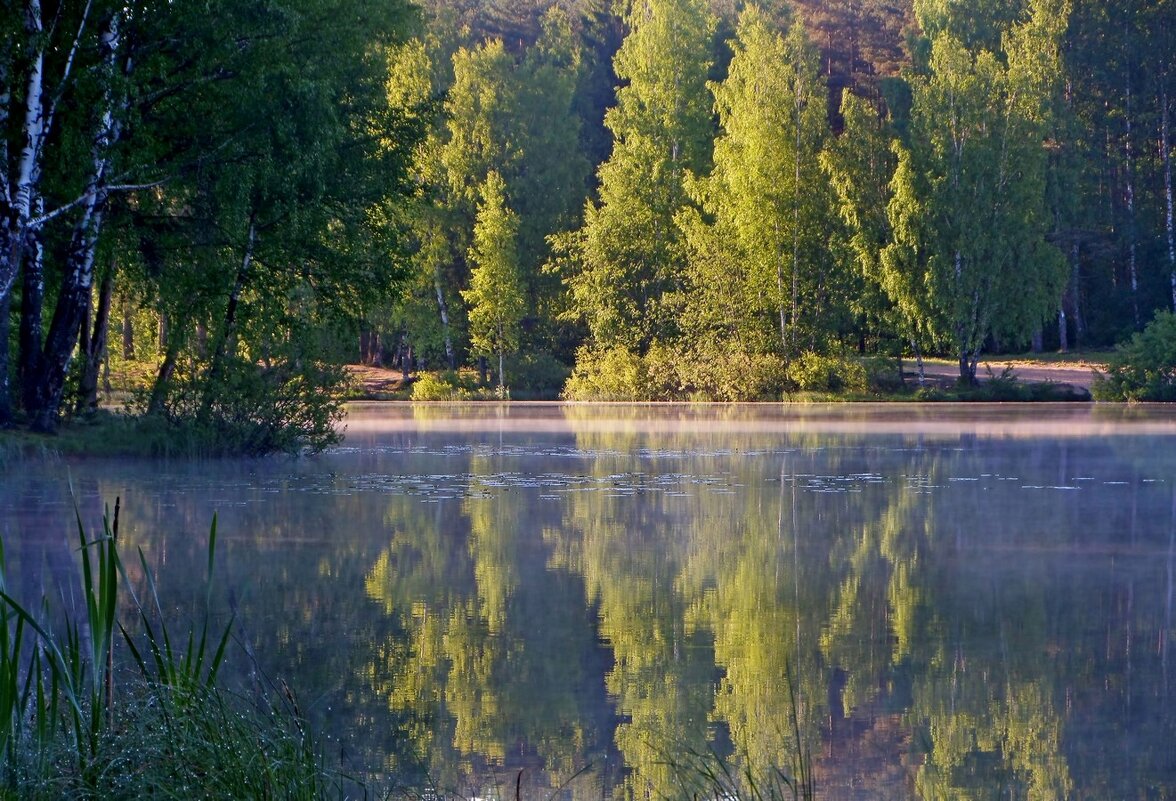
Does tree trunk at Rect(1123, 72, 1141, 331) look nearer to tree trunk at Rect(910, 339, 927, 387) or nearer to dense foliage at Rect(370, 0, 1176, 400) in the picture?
dense foliage at Rect(370, 0, 1176, 400)

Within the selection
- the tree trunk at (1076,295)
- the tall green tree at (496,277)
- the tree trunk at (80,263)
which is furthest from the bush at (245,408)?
the tree trunk at (1076,295)

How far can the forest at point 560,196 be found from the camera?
1770 centimetres

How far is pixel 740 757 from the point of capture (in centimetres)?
507

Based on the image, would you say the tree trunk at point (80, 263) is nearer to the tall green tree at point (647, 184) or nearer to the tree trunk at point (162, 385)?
the tree trunk at point (162, 385)

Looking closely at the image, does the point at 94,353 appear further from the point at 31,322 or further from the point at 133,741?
the point at 133,741

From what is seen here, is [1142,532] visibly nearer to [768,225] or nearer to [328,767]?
[328,767]

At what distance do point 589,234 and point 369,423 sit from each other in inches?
691

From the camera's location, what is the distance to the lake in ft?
17.0

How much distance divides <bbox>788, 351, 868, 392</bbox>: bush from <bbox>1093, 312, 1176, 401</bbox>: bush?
665 centimetres

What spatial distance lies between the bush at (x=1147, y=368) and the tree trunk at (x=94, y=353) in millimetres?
25280

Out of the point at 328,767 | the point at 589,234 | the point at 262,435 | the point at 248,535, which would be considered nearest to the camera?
the point at 328,767

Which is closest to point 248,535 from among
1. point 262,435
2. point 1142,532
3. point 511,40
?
point 1142,532

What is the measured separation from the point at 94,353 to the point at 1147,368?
2611 cm

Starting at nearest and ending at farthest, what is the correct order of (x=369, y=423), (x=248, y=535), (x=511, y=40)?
(x=248, y=535), (x=369, y=423), (x=511, y=40)
